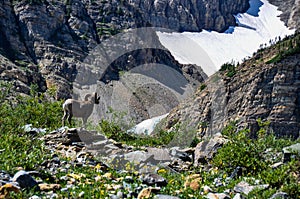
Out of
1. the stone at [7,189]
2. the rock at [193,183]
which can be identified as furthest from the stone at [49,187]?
the rock at [193,183]

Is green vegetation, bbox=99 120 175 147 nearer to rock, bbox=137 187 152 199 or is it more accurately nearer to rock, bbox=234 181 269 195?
rock, bbox=234 181 269 195

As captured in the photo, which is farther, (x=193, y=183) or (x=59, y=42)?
(x=59, y=42)

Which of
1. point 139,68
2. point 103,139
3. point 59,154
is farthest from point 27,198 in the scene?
point 139,68

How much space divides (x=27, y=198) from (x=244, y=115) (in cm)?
5285

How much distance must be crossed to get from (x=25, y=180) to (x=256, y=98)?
5326cm

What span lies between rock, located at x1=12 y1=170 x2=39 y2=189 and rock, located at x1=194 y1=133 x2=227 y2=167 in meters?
6.88

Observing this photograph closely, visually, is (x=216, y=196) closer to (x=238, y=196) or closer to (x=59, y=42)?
(x=238, y=196)

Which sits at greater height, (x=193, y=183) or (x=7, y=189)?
(x=7, y=189)

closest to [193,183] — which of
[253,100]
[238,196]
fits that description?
[238,196]

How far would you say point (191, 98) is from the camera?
224 feet

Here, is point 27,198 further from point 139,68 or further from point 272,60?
point 139,68

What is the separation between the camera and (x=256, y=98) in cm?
5866

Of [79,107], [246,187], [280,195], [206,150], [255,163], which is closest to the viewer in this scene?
[280,195]

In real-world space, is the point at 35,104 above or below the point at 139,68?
below
